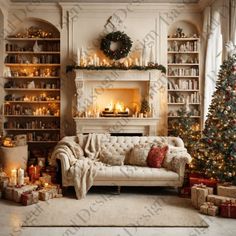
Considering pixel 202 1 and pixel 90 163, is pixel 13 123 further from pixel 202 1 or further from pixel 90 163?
pixel 202 1

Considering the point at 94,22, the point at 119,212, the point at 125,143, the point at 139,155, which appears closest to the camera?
the point at 119,212

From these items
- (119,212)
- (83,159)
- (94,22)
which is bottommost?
(119,212)

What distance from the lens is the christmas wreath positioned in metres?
8.51

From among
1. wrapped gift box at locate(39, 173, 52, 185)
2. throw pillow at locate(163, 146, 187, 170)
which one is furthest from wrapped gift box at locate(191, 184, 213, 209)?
wrapped gift box at locate(39, 173, 52, 185)

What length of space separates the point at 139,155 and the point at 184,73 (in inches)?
128

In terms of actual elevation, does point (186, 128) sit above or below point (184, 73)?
below

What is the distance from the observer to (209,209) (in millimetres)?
5020

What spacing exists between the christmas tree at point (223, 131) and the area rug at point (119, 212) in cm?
73

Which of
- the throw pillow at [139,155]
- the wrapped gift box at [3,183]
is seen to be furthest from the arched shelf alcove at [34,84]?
the throw pillow at [139,155]

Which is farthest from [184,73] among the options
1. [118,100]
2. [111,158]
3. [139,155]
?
[111,158]

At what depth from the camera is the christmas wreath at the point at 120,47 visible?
851cm

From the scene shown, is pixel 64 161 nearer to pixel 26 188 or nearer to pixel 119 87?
pixel 26 188

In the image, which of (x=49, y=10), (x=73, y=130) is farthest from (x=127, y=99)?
(x=49, y=10)

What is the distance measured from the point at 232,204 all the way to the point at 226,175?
31.0 inches
